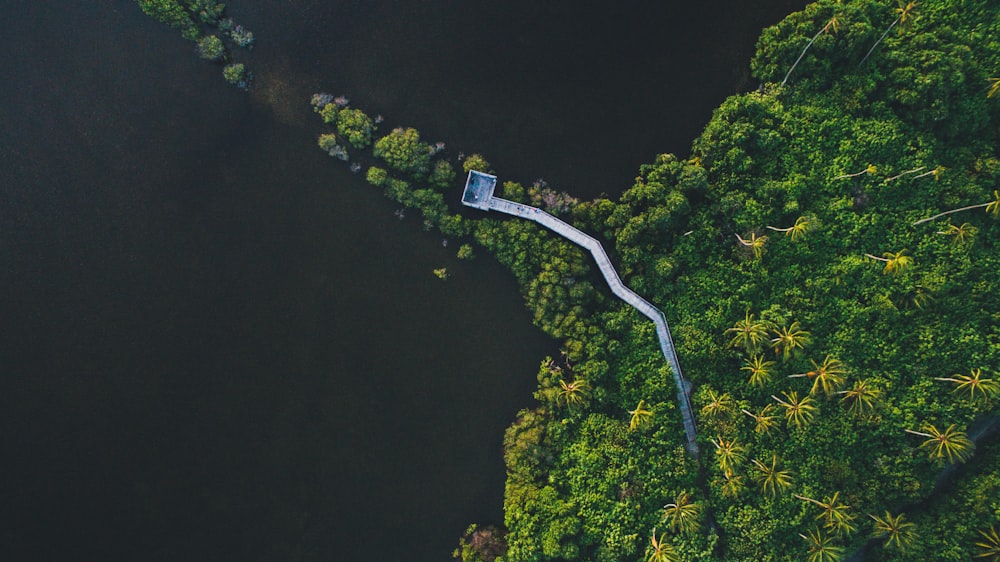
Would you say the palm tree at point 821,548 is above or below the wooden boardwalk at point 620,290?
below

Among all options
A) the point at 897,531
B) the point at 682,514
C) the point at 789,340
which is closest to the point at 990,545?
the point at 897,531

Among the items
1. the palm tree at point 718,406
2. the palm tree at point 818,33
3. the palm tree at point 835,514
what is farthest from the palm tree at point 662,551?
the palm tree at point 818,33

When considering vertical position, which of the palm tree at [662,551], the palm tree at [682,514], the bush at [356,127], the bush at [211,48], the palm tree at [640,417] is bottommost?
the palm tree at [662,551]

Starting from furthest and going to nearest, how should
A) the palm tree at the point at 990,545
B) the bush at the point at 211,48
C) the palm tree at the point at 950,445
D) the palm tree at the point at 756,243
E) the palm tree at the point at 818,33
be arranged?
the bush at the point at 211,48, the palm tree at the point at 818,33, the palm tree at the point at 756,243, the palm tree at the point at 990,545, the palm tree at the point at 950,445

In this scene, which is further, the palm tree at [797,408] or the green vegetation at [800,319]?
the green vegetation at [800,319]

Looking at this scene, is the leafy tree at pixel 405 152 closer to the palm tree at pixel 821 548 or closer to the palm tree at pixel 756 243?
the palm tree at pixel 756 243

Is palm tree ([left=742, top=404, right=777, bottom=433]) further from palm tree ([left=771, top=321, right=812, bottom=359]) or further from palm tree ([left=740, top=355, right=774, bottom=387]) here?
palm tree ([left=771, top=321, right=812, bottom=359])
